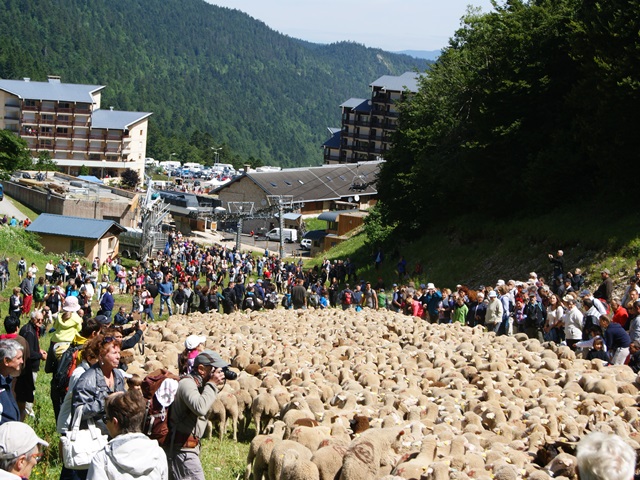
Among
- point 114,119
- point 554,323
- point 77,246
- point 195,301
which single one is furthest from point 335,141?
point 554,323

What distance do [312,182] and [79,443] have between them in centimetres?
9031

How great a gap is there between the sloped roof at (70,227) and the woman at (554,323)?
114 ft

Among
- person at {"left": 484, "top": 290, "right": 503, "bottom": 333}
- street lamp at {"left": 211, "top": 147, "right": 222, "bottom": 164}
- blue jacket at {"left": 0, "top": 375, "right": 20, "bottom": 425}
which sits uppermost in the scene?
street lamp at {"left": 211, "top": 147, "right": 222, "bottom": 164}

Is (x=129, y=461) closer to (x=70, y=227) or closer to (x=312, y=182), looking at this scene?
(x=70, y=227)

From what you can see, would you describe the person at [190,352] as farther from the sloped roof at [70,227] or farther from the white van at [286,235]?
the white van at [286,235]

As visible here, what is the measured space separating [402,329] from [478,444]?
12411 millimetres

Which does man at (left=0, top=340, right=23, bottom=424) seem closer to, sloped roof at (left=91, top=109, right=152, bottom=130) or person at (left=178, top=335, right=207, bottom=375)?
person at (left=178, top=335, right=207, bottom=375)

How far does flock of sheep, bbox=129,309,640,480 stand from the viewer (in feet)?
35.8

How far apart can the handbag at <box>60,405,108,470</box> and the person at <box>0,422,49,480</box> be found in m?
1.83

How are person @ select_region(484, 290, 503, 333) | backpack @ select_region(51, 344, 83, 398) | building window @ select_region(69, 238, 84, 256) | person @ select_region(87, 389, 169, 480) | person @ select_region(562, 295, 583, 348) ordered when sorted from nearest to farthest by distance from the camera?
1. person @ select_region(87, 389, 169, 480)
2. backpack @ select_region(51, 344, 83, 398)
3. person @ select_region(562, 295, 583, 348)
4. person @ select_region(484, 290, 503, 333)
5. building window @ select_region(69, 238, 84, 256)

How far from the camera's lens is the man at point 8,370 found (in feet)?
30.5

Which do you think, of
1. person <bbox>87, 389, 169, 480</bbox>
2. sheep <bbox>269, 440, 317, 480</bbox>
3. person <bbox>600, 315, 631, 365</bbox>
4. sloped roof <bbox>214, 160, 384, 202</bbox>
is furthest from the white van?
person <bbox>87, 389, 169, 480</bbox>

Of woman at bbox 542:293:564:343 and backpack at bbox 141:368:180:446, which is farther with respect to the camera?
woman at bbox 542:293:564:343

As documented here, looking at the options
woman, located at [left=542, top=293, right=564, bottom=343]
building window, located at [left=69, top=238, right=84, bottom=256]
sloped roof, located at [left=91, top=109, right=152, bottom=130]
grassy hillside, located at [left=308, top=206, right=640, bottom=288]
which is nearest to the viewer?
woman, located at [left=542, top=293, right=564, bottom=343]
